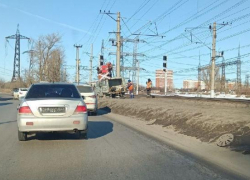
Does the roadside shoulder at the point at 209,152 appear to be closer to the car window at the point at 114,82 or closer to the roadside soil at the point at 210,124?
the roadside soil at the point at 210,124

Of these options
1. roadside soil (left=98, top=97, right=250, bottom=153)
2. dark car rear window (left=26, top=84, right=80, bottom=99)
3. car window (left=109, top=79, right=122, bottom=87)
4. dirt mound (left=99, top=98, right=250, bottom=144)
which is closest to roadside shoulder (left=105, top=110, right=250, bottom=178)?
roadside soil (left=98, top=97, right=250, bottom=153)

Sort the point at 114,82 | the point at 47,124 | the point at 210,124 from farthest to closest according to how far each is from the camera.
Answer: the point at 114,82 < the point at 210,124 < the point at 47,124

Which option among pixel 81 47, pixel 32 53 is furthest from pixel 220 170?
pixel 32 53

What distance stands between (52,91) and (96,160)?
3362mm

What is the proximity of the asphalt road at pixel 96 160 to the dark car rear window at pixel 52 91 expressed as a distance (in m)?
1.32

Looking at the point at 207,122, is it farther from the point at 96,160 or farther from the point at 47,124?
the point at 47,124

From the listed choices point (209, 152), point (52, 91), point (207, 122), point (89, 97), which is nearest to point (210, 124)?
point (207, 122)

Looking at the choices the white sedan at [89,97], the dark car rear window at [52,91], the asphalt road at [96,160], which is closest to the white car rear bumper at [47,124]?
the asphalt road at [96,160]

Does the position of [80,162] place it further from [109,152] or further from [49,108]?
[49,108]

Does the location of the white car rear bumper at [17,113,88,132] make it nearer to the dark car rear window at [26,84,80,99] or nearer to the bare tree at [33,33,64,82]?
the dark car rear window at [26,84,80,99]

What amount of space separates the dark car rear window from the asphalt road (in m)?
1.32

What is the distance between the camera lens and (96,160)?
7.21 metres

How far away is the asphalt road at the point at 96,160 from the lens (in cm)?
607

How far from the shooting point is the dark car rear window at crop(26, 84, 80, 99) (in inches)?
376
